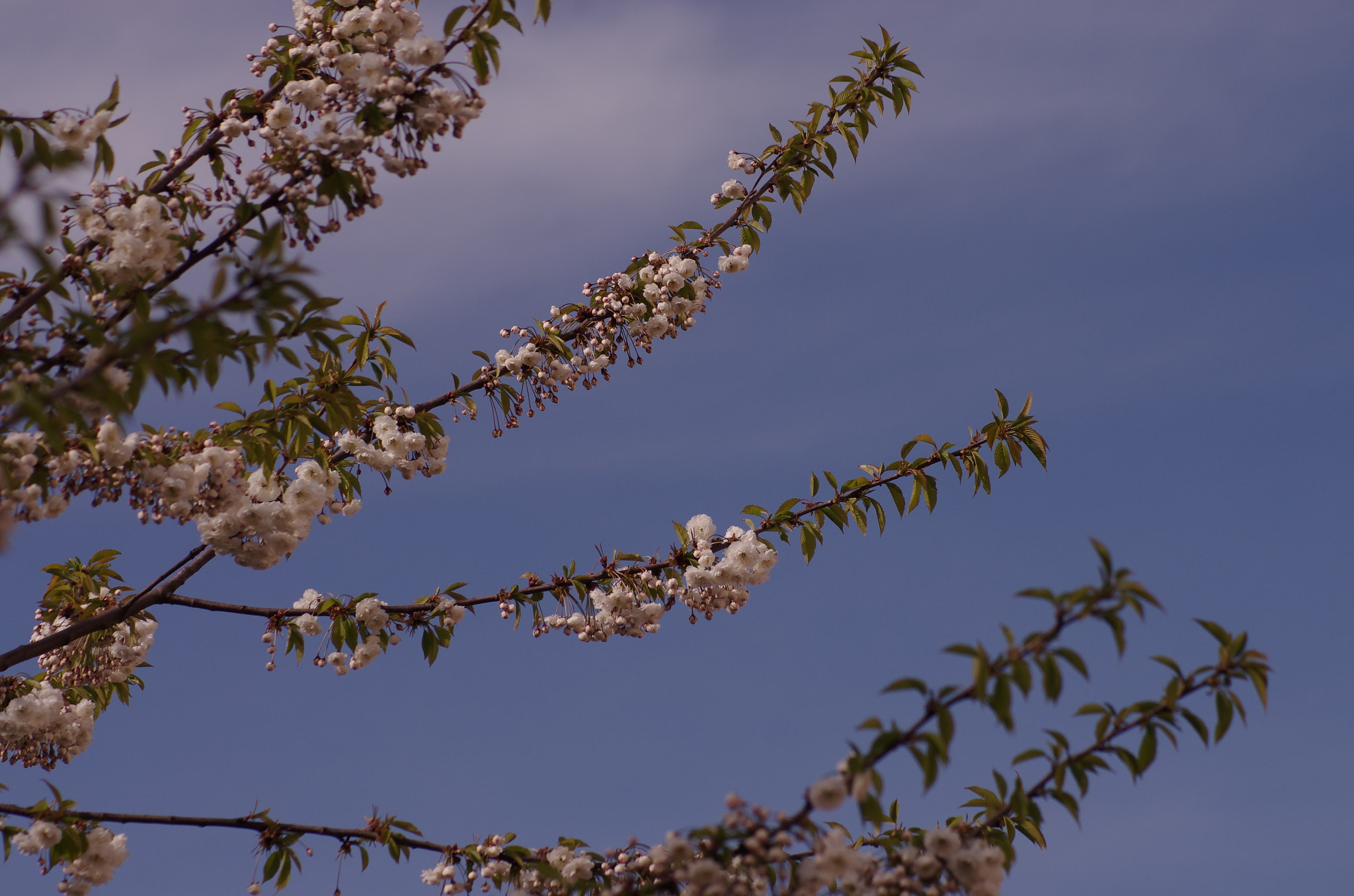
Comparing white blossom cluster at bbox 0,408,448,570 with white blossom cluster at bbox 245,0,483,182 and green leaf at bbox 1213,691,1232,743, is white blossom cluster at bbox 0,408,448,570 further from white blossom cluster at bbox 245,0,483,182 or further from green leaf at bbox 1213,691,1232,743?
green leaf at bbox 1213,691,1232,743

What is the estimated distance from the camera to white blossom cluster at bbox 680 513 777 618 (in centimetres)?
593

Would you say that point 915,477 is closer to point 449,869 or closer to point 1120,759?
point 1120,759

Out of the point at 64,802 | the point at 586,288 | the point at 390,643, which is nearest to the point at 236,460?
the point at 390,643

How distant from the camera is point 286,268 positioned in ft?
10.4

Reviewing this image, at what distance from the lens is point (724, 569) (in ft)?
19.5

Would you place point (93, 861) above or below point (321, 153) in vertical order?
below

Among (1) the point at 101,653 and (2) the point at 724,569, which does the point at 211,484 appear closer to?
(1) the point at 101,653

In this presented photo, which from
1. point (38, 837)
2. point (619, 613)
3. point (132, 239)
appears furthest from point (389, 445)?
point (38, 837)

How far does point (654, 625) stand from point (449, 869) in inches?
73.1

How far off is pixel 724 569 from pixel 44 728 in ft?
13.9

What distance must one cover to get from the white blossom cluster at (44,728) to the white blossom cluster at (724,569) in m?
3.91

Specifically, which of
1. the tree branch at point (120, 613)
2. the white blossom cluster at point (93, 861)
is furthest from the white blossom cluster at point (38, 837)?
the tree branch at point (120, 613)

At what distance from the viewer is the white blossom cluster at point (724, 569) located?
5.93m

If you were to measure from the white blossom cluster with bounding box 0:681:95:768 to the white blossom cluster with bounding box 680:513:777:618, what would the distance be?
12.8 ft
